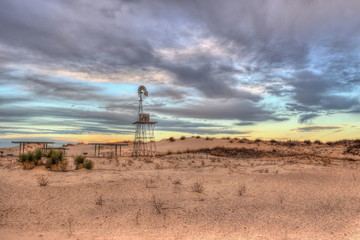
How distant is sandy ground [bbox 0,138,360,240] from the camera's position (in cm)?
646

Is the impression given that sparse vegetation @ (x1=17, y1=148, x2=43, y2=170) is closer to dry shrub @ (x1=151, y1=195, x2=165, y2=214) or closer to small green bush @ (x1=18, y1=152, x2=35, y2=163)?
small green bush @ (x1=18, y1=152, x2=35, y2=163)

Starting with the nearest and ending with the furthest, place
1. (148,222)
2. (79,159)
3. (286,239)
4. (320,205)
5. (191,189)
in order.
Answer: (286,239) → (148,222) → (320,205) → (191,189) → (79,159)

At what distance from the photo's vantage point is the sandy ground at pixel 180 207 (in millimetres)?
6457

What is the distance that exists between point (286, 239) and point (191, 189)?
183 inches

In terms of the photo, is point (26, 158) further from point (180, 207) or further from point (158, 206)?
point (180, 207)

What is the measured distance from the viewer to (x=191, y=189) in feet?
33.8

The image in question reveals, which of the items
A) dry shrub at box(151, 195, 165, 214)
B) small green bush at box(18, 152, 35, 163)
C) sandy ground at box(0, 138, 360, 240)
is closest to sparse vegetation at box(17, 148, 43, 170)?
small green bush at box(18, 152, 35, 163)

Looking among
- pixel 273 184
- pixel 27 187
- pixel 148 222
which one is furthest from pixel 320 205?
pixel 27 187

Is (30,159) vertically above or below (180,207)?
above

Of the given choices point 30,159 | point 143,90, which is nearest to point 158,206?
point 30,159

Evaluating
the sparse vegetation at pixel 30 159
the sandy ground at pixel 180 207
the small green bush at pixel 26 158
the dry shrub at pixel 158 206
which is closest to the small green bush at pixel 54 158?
the sparse vegetation at pixel 30 159

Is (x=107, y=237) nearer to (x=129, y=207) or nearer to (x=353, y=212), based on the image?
(x=129, y=207)

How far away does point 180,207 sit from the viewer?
8.17 m

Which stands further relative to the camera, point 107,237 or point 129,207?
point 129,207
